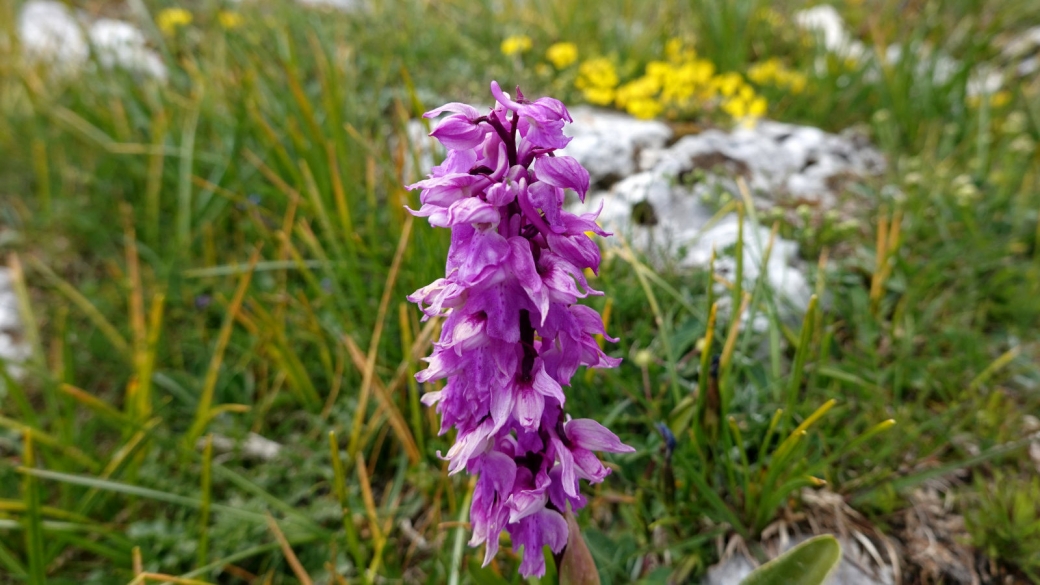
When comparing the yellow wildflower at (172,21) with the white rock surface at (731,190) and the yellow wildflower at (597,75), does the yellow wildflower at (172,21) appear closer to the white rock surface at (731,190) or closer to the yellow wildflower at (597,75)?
the yellow wildflower at (597,75)

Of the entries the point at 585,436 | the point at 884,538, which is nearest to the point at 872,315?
the point at 884,538

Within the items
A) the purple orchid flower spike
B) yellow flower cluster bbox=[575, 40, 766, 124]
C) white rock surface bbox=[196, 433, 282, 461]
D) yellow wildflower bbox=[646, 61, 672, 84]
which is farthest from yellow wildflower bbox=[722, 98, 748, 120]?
white rock surface bbox=[196, 433, 282, 461]

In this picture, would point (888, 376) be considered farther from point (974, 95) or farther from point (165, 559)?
point (974, 95)

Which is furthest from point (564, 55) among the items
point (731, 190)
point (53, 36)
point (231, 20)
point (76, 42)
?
point (76, 42)

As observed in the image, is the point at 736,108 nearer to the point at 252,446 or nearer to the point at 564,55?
the point at 564,55

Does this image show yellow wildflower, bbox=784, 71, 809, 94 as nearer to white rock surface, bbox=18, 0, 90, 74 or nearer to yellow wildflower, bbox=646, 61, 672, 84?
yellow wildflower, bbox=646, 61, 672, 84

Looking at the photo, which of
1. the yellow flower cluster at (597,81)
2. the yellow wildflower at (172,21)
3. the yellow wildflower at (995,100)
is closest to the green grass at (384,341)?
the yellow wildflower at (995,100)
